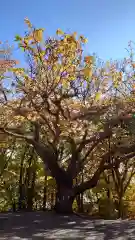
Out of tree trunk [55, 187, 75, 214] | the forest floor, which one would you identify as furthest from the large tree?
the forest floor

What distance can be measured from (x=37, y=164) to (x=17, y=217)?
7.68m

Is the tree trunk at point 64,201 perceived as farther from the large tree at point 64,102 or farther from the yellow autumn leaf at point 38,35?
the yellow autumn leaf at point 38,35

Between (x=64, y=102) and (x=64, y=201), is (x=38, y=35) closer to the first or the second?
(x=64, y=102)

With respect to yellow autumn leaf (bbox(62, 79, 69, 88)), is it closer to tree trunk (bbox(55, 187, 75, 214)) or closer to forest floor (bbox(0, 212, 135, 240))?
tree trunk (bbox(55, 187, 75, 214))

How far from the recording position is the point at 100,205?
55.7 feet

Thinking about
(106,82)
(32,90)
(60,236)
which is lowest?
(60,236)

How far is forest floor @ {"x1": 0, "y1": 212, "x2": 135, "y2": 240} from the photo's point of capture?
647 cm

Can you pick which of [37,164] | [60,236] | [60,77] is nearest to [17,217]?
[60,236]

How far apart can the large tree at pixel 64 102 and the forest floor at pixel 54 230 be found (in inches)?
82.8

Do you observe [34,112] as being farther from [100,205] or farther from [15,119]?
[100,205]

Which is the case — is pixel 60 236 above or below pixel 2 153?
below

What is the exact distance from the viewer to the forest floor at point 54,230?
6473 millimetres

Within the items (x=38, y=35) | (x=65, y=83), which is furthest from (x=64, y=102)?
(x=38, y=35)

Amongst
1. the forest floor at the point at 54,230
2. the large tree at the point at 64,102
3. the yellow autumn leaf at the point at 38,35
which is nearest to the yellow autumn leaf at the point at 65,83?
the large tree at the point at 64,102
